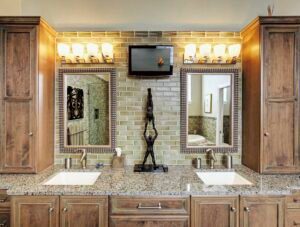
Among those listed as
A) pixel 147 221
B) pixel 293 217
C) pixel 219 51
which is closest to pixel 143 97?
pixel 219 51

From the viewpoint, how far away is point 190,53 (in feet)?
8.84

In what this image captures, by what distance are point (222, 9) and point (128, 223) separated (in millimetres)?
2456

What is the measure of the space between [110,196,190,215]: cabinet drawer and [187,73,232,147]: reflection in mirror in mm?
889

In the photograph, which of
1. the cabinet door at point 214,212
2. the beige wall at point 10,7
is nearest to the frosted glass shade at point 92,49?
the beige wall at point 10,7

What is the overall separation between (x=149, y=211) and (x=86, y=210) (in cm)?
50

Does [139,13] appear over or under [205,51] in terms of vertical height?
over

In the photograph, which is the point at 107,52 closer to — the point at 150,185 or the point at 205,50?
the point at 205,50

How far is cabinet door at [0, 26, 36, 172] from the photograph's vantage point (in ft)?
7.77

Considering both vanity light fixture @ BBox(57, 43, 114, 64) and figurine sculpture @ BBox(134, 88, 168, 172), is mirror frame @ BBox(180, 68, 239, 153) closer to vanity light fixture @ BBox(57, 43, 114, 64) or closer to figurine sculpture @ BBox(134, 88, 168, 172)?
figurine sculpture @ BBox(134, 88, 168, 172)

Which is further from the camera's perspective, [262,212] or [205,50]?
[205,50]

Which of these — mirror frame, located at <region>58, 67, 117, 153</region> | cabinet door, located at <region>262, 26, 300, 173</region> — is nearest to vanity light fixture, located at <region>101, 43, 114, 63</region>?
mirror frame, located at <region>58, 67, 117, 153</region>

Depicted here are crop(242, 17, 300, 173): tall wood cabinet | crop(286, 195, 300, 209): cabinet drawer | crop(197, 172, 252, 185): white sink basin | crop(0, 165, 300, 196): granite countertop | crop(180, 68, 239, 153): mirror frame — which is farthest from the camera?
crop(180, 68, 239, 153): mirror frame

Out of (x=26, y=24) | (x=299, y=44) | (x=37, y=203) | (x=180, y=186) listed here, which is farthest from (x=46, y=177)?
(x=299, y=44)

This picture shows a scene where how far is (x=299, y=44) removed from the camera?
7.75 feet
